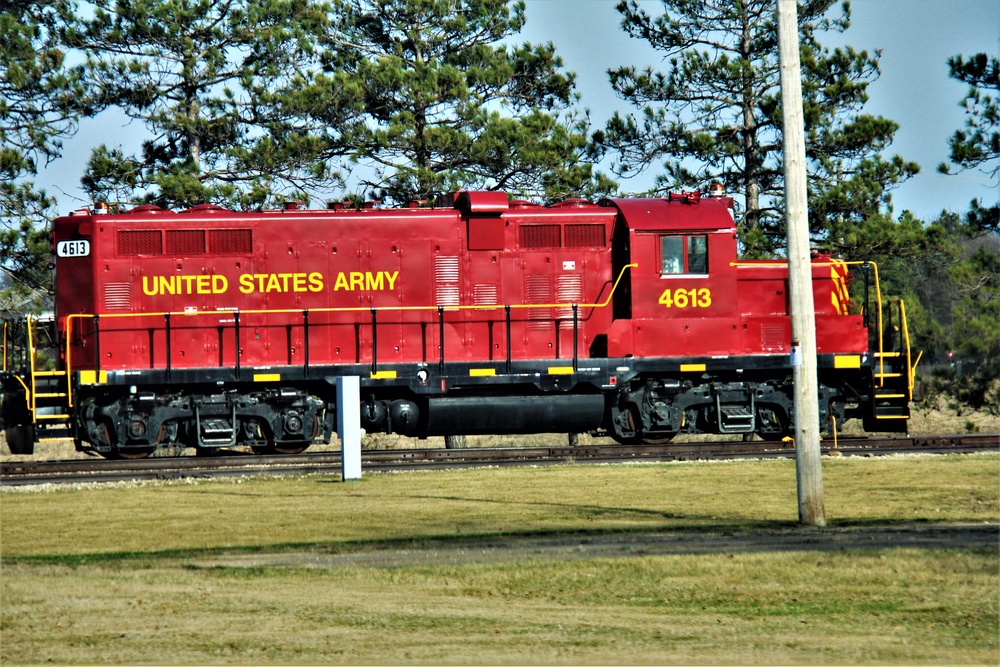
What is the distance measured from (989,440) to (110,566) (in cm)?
1524

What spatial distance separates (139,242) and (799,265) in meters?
11.5

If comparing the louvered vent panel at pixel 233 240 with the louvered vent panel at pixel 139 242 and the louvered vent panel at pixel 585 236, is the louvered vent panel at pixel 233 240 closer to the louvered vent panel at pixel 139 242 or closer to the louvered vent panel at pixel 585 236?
the louvered vent panel at pixel 139 242

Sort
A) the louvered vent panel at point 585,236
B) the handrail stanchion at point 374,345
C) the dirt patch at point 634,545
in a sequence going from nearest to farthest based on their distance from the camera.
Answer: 1. the dirt patch at point 634,545
2. the handrail stanchion at point 374,345
3. the louvered vent panel at point 585,236

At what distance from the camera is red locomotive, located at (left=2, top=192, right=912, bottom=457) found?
18.1 m

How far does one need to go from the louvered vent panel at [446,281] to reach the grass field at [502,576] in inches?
203

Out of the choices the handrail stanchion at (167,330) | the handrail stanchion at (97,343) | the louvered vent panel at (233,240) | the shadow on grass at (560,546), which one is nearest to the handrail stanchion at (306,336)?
the louvered vent panel at (233,240)

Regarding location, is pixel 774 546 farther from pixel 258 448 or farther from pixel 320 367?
pixel 258 448

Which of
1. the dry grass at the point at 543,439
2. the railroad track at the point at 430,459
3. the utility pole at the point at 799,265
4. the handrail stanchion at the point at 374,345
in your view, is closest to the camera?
the utility pole at the point at 799,265

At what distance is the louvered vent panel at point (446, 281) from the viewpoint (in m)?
18.7

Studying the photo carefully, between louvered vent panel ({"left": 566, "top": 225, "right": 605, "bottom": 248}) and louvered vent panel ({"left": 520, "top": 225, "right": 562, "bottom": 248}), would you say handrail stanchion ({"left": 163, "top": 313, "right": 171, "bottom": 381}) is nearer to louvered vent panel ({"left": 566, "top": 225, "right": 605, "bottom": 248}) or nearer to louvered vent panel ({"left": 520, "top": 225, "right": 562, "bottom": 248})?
louvered vent panel ({"left": 520, "top": 225, "right": 562, "bottom": 248})

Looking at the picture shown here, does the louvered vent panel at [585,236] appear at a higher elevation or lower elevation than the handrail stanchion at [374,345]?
higher

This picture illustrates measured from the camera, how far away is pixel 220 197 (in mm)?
25922

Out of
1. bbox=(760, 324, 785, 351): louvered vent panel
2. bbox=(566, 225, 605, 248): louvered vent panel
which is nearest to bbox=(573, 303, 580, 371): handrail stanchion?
bbox=(566, 225, 605, 248): louvered vent panel

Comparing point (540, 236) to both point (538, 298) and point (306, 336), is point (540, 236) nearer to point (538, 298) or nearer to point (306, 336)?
point (538, 298)
